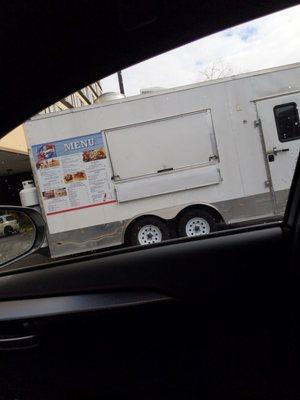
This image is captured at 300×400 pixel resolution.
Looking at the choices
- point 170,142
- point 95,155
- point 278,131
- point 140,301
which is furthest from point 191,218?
point 140,301

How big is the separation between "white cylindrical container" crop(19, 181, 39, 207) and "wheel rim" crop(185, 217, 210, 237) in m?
2.40

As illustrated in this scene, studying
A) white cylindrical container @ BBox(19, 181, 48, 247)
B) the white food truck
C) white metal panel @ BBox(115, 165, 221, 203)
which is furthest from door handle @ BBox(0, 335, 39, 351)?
white metal panel @ BBox(115, 165, 221, 203)

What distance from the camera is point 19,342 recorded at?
1.91 m

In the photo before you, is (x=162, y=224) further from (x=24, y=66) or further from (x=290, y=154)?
(x=24, y=66)

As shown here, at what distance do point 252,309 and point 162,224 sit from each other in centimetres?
574

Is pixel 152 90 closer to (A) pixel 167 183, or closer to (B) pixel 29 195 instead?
(A) pixel 167 183

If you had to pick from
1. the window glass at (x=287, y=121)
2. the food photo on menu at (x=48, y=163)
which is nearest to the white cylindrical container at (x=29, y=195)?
the food photo on menu at (x=48, y=163)

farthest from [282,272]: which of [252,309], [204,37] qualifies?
[204,37]

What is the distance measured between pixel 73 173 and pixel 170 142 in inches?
62.3

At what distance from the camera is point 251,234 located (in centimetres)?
211

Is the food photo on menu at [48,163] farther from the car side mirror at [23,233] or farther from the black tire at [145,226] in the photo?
the car side mirror at [23,233]

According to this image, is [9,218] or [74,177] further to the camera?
[74,177]

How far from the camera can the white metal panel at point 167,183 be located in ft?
24.3

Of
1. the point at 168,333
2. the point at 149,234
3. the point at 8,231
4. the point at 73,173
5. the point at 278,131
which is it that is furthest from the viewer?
the point at 73,173
